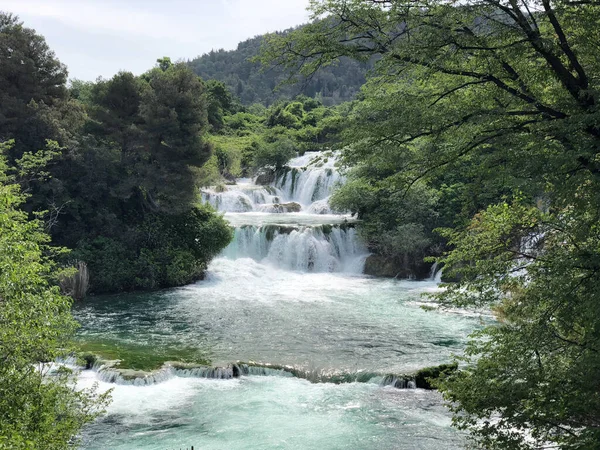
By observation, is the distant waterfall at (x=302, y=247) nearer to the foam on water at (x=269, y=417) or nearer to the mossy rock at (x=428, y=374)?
the foam on water at (x=269, y=417)

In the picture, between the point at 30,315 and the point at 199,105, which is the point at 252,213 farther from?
the point at 30,315

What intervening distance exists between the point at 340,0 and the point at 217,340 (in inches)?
411

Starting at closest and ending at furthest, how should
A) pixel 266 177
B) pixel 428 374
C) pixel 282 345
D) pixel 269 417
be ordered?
pixel 269 417, pixel 428 374, pixel 282 345, pixel 266 177

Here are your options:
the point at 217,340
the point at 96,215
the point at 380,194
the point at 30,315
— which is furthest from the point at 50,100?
the point at 30,315

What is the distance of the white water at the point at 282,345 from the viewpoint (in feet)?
30.9

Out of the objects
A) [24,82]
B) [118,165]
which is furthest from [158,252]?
[24,82]

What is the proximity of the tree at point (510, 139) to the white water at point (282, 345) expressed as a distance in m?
1.71

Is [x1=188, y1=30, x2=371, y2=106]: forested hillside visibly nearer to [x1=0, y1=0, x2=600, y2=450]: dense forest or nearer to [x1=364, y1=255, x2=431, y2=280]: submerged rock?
[x1=364, y1=255, x2=431, y2=280]: submerged rock

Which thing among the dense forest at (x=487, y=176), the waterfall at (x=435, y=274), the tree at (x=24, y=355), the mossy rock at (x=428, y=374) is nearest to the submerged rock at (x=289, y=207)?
the waterfall at (x=435, y=274)

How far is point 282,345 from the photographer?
46.1ft

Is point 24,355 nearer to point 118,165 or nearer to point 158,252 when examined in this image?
point 158,252

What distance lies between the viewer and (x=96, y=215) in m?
21.6

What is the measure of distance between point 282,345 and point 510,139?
31.6 feet

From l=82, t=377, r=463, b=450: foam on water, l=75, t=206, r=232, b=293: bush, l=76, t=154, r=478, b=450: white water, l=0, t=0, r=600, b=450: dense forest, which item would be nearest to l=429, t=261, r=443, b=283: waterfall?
l=76, t=154, r=478, b=450: white water
